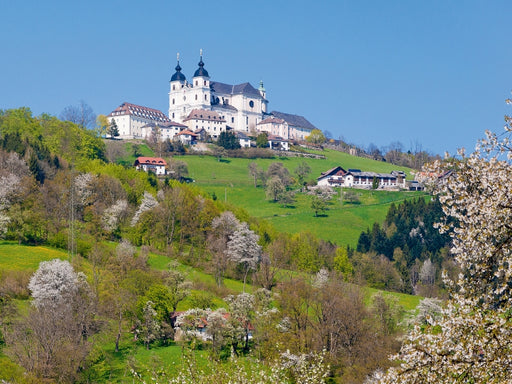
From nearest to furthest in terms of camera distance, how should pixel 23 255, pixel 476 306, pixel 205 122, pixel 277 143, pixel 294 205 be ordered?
pixel 476 306 < pixel 23 255 < pixel 294 205 < pixel 277 143 < pixel 205 122

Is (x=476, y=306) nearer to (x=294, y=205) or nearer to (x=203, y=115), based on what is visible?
(x=294, y=205)

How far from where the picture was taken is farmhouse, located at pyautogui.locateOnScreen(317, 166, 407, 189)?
139m

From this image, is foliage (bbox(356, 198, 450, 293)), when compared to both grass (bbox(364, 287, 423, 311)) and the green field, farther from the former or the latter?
grass (bbox(364, 287, 423, 311))

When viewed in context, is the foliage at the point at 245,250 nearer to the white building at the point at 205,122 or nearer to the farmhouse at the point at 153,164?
the farmhouse at the point at 153,164

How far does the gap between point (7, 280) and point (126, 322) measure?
1056 centimetres

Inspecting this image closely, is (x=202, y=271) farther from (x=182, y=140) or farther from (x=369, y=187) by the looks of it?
(x=182, y=140)

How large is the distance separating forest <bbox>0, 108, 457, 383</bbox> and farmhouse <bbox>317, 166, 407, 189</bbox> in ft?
87.8

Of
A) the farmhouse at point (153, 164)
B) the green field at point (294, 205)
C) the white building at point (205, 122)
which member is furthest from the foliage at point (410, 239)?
the white building at point (205, 122)

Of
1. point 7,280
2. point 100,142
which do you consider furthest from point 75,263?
point 100,142

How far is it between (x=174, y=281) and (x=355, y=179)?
87059mm

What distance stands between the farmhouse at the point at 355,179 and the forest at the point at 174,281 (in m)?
26.8

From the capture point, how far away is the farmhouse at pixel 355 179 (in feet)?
456

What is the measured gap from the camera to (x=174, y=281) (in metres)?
58.8

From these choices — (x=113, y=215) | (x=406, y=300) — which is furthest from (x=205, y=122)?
(x=406, y=300)
